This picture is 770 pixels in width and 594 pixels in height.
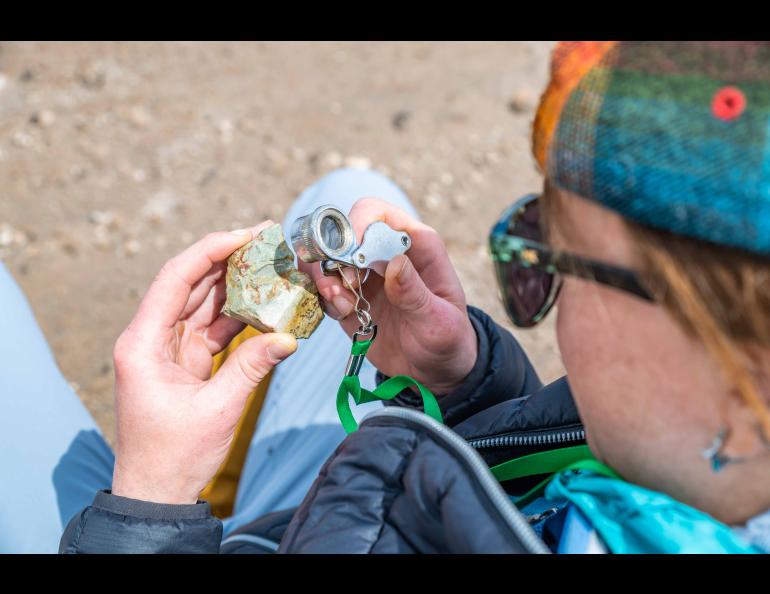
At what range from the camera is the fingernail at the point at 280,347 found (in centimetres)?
158

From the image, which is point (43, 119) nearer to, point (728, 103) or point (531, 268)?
point (531, 268)

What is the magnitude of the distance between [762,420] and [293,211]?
2138 millimetres

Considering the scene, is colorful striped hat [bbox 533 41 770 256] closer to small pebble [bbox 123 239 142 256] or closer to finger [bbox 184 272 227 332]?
finger [bbox 184 272 227 332]

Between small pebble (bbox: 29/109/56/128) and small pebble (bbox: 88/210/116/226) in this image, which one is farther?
small pebble (bbox: 29/109/56/128)

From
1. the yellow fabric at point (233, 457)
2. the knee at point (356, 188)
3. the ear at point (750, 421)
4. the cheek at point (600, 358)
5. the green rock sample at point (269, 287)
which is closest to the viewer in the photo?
the ear at point (750, 421)

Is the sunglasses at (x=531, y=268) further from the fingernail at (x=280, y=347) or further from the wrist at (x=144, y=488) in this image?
the wrist at (x=144, y=488)

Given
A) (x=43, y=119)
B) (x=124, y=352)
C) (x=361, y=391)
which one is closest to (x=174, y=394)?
(x=124, y=352)

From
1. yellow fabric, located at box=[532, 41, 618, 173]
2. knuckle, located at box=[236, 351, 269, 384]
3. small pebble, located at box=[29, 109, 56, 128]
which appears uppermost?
small pebble, located at box=[29, 109, 56, 128]

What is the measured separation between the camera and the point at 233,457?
2.49 meters

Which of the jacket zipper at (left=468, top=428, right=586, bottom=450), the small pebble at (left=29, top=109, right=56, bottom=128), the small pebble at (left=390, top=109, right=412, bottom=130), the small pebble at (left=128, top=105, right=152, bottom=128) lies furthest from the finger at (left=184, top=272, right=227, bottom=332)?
the small pebble at (left=29, top=109, right=56, bottom=128)

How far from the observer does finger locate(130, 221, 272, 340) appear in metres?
1.61

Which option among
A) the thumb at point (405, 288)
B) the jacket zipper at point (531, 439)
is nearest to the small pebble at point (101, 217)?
the thumb at point (405, 288)

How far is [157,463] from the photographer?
1.53 meters

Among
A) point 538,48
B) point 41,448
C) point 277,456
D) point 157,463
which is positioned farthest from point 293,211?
point 538,48
